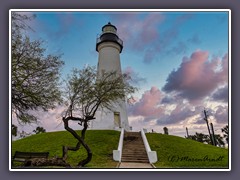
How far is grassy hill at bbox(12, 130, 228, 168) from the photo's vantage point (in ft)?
17.1

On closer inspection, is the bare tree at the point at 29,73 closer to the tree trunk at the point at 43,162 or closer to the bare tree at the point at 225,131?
the tree trunk at the point at 43,162

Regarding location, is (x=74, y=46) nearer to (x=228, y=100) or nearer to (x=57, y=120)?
(x=57, y=120)

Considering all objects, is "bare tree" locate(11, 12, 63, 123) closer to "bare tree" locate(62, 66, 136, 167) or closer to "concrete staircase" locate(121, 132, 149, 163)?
"bare tree" locate(62, 66, 136, 167)

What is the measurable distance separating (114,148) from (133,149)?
0.84 meters

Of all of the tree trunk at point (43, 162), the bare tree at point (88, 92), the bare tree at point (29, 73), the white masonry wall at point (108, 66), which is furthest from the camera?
the white masonry wall at point (108, 66)

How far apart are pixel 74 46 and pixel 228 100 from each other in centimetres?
385

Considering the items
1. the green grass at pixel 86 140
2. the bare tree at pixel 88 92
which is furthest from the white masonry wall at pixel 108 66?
the bare tree at pixel 88 92

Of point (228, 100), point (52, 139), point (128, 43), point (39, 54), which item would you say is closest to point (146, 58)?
point (128, 43)

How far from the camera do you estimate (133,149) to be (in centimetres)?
921

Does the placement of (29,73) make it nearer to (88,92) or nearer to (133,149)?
(88,92)

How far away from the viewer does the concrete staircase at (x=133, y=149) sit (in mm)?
7804

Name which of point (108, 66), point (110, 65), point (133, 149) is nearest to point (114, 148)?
point (133, 149)

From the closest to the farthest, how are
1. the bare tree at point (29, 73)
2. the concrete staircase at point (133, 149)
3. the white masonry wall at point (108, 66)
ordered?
the bare tree at point (29, 73)
the concrete staircase at point (133, 149)
the white masonry wall at point (108, 66)

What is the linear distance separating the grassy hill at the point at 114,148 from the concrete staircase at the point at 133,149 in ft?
1.46
